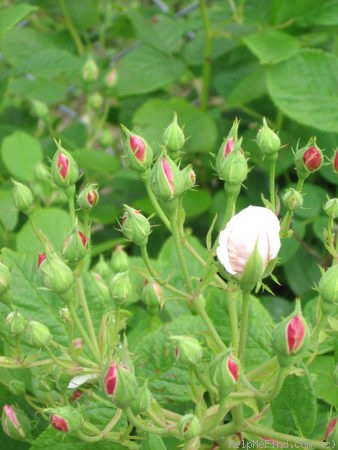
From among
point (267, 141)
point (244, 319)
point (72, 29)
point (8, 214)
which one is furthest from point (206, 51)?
point (244, 319)

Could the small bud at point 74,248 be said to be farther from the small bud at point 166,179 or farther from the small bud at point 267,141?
the small bud at point 267,141

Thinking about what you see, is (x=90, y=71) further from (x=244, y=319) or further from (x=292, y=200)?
(x=244, y=319)

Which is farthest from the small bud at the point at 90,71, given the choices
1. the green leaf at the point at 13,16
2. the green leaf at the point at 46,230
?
the green leaf at the point at 46,230

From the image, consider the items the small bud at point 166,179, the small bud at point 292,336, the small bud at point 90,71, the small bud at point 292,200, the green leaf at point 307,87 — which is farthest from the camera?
the small bud at point 90,71

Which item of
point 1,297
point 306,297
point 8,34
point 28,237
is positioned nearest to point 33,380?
point 1,297

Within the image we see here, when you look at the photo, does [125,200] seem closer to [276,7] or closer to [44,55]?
[44,55]
